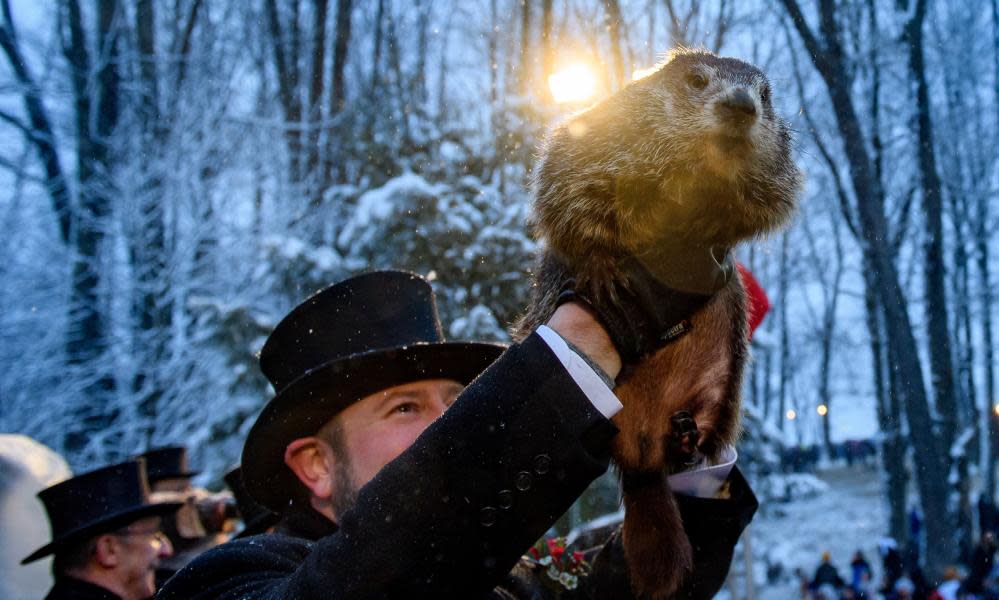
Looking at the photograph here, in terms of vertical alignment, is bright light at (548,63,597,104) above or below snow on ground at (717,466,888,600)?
above

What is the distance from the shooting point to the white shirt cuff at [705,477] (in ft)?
5.45

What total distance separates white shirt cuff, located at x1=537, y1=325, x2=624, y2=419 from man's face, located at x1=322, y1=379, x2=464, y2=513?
0.84 m

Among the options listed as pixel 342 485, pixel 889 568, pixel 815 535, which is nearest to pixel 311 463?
pixel 342 485

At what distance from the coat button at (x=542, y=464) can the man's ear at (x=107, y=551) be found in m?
3.14

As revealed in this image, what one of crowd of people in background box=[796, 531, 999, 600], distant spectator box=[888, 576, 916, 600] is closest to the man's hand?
crowd of people in background box=[796, 531, 999, 600]

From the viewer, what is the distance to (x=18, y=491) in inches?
173

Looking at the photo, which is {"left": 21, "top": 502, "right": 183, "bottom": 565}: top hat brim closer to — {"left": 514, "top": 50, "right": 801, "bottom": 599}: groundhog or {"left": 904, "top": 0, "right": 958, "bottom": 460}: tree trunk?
{"left": 514, "top": 50, "right": 801, "bottom": 599}: groundhog

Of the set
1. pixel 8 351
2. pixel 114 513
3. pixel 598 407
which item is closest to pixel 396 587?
pixel 598 407

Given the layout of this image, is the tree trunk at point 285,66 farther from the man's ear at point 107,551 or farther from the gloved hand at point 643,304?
the gloved hand at point 643,304

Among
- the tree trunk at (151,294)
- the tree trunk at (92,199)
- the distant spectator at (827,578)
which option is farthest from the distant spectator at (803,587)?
the tree trunk at (92,199)

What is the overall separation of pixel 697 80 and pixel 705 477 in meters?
0.87

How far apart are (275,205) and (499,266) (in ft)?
20.0

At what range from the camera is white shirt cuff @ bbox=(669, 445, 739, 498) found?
1660 millimetres

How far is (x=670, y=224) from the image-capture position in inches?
51.8
